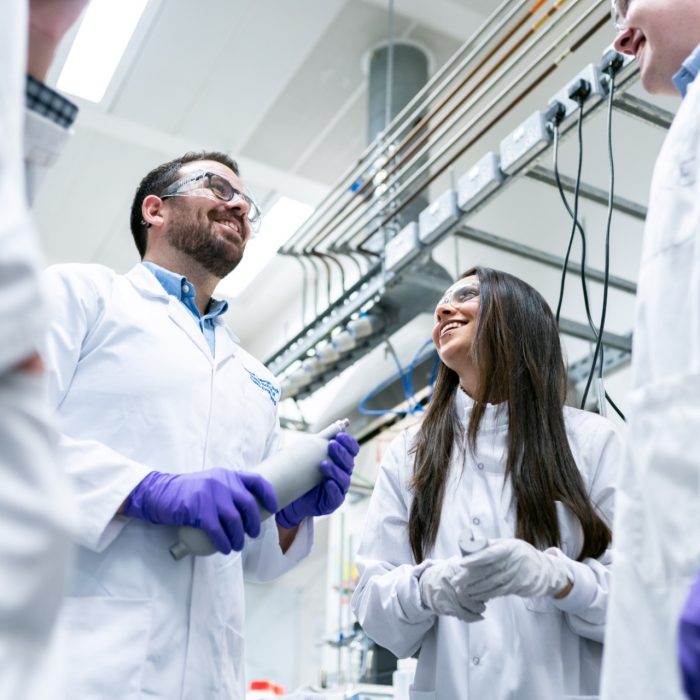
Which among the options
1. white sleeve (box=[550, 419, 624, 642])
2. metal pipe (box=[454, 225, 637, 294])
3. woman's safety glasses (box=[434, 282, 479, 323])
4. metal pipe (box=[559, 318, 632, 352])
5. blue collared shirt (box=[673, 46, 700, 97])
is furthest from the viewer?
metal pipe (box=[559, 318, 632, 352])

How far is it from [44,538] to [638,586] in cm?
56

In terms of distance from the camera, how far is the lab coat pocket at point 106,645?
1.15m

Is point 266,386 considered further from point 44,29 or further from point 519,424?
point 44,29

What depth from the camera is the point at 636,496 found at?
33.0 inches

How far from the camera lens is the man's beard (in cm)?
166

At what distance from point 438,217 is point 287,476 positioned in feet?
4.24

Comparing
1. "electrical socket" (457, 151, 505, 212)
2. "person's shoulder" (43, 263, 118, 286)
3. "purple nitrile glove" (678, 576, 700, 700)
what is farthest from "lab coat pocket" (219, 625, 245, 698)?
"electrical socket" (457, 151, 505, 212)

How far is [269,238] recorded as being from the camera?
4.52m

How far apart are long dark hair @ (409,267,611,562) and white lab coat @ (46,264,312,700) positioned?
252mm

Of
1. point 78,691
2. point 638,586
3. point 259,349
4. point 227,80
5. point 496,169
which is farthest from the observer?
point 259,349

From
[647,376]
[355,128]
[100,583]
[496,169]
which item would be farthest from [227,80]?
[647,376]

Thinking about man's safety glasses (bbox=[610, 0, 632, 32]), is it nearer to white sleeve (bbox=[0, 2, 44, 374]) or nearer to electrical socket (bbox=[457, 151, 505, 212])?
electrical socket (bbox=[457, 151, 505, 212])

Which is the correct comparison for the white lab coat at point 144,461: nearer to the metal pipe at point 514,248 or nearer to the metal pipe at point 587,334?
the metal pipe at point 514,248

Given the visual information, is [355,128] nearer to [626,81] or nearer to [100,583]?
[626,81]
